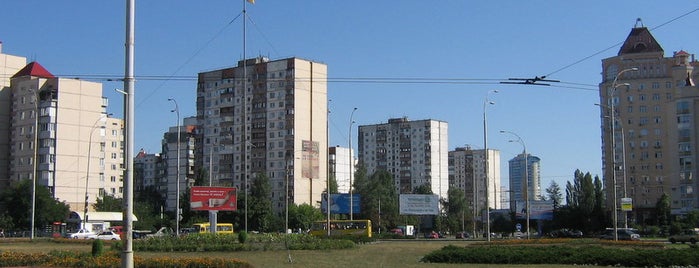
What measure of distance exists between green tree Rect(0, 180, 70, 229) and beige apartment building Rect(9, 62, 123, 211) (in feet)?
19.3

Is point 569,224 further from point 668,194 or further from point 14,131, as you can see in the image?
point 14,131

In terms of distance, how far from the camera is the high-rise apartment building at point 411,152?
173m

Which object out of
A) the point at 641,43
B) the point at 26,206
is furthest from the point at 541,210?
the point at 26,206

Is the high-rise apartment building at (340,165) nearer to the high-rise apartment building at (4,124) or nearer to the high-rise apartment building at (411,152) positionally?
the high-rise apartment building at (411,152)

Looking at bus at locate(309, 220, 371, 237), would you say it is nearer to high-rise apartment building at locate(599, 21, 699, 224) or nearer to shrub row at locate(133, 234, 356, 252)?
shrub row at locate(133, 234, 356, 252)

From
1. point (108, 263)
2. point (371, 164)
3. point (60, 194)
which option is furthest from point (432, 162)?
Result: point (108, 263)

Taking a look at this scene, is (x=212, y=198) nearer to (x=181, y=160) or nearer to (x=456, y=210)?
(x=181, y=160)

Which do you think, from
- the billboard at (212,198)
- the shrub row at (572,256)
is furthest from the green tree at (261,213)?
the shrub row at (572,256)

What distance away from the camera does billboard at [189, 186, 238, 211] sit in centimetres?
7700

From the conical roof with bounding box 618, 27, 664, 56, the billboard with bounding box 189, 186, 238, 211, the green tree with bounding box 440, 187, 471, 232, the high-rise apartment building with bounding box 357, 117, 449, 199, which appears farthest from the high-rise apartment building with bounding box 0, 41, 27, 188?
the conical roof with bounding box 618, 27, 664, 56

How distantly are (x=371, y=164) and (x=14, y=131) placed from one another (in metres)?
85.2

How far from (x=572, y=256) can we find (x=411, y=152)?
143048 millimetres

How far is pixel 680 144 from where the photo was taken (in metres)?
114

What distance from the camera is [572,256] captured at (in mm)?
32031
